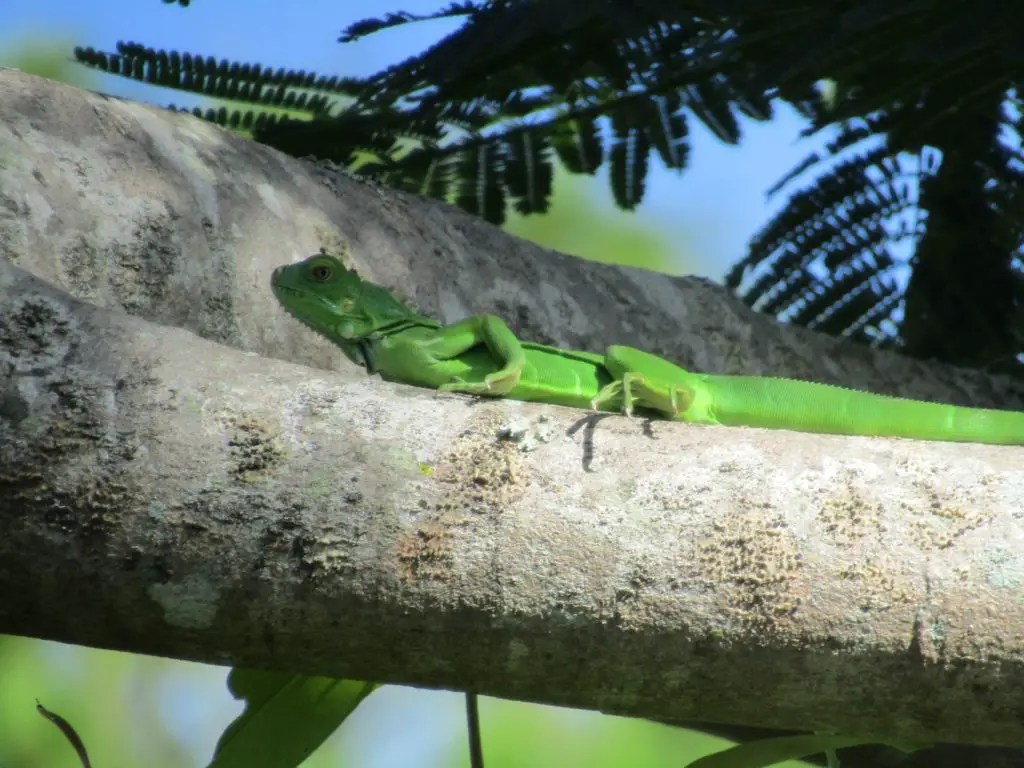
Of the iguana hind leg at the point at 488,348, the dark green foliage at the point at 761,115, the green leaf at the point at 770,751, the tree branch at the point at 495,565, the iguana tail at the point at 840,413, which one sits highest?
the dark green foliage at the point at 761,115

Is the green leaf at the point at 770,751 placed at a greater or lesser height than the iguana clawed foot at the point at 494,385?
Result: lesser

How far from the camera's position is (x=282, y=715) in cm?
393

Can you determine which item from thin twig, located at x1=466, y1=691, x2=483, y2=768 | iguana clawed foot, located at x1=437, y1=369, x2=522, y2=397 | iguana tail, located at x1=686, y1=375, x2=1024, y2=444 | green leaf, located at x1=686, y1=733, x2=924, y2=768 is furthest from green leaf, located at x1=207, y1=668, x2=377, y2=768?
iguana tail, located at x1=686, y1=375, x2=1024, y2=444

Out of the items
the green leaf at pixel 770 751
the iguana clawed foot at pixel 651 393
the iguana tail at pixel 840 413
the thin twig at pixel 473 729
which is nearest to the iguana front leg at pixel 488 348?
the iguana clawed foot at pixel 651 393

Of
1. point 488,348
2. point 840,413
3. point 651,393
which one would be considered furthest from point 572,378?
point 840,413

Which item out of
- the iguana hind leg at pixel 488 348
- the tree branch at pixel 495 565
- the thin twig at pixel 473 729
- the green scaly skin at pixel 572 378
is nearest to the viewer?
the tree branch at pixel 495 565

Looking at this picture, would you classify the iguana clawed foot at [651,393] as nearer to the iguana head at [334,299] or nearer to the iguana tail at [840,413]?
the iguana tail at [840,413]

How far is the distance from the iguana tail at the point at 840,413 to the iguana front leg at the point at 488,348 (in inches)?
25.4

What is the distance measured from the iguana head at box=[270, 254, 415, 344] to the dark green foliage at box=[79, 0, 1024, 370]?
2.79 ft

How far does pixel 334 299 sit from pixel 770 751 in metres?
2.44

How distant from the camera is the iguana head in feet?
16.1

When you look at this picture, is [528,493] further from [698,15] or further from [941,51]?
[698,15]

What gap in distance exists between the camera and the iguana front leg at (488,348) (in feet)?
13.7

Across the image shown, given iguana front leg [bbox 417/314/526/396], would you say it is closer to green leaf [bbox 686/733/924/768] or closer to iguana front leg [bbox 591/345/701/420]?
iguana front leg [bbox 591/345/701/420]
